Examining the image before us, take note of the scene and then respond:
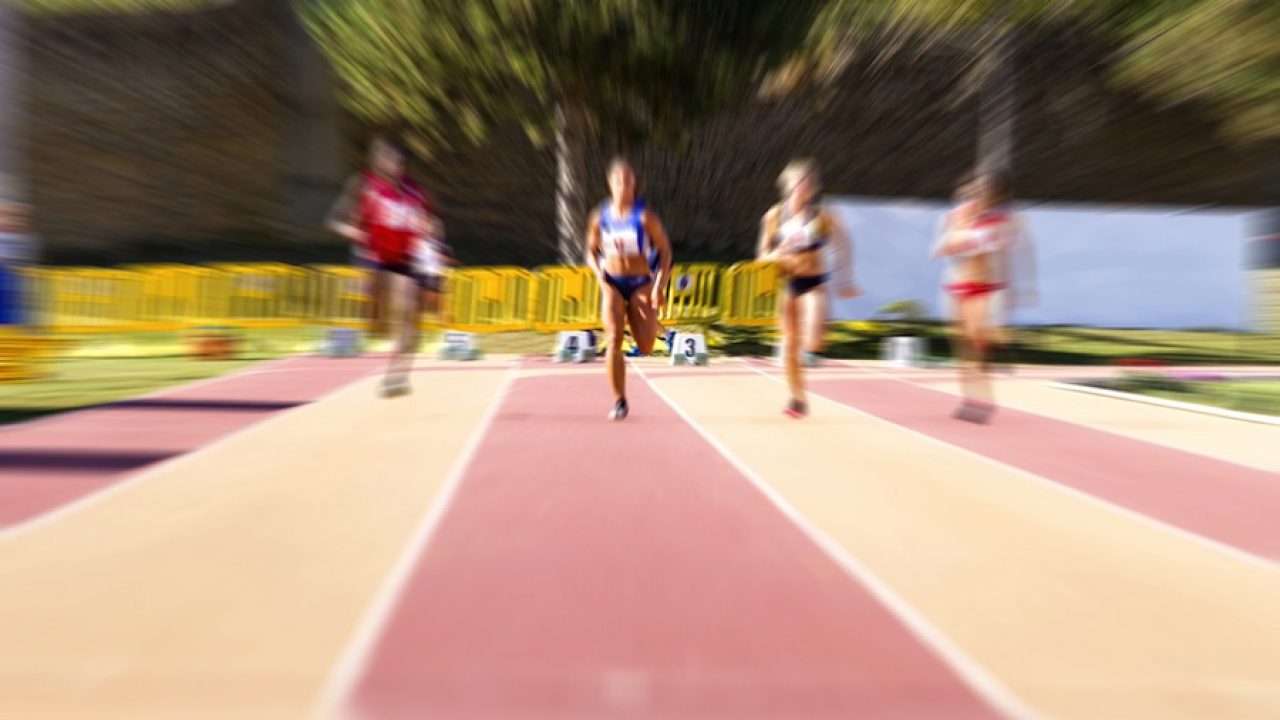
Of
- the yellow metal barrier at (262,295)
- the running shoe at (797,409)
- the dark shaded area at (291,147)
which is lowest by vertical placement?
the running shoe at (797,409)

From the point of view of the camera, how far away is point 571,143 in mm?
14477

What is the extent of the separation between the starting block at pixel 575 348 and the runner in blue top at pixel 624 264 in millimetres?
5125

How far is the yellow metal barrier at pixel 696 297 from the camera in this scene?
1361 centimetres

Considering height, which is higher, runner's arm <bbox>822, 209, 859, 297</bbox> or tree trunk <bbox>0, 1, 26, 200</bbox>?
tree trunk <bbox>0, 1, 26, 200</bbox>

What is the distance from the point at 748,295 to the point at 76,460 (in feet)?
35.1

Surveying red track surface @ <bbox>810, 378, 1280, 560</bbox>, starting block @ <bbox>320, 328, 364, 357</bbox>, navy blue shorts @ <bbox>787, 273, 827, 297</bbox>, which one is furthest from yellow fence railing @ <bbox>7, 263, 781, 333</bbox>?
navy blue shorts @ <bbox>787, 273, 827, 297</bbox>

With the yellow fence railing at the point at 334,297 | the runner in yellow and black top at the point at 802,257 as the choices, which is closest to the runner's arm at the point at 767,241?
the runner in yellow and black top at the point at 802,257

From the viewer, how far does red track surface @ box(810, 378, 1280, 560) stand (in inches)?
150

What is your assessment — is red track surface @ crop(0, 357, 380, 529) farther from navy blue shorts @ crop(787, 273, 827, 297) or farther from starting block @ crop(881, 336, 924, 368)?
starting block @ crop(881, 336, 924, 368)

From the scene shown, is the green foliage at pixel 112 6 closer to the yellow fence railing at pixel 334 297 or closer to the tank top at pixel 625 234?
the yellow fence railing at pixel 334 297

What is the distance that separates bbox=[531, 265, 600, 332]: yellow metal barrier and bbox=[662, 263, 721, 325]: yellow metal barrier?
4.46 feet

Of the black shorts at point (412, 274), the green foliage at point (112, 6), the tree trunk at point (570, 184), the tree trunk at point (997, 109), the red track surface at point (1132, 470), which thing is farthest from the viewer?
the green foliage at point (112, 6)

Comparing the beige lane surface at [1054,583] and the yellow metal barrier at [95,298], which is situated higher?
the yellow metal barrier at [95,298]

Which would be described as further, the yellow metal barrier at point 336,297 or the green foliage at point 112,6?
the green foliage at point 112,6
